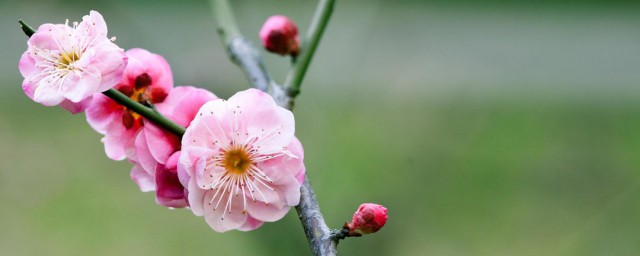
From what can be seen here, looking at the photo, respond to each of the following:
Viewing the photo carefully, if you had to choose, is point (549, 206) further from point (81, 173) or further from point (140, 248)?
point (81, 173)

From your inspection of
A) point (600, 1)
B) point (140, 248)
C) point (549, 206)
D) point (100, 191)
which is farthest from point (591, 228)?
point (100, 191)

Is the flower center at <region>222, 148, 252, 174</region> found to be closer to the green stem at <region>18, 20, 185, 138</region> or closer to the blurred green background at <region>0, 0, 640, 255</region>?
the green stem at <region>18, 20, 185, 138</region>

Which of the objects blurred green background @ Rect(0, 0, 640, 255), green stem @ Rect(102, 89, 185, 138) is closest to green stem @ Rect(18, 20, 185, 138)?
green stem @ Rect(102, 89, 185, 138)

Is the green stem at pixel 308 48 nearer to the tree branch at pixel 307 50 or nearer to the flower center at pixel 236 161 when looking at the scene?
the tree branch at pixel 307 50

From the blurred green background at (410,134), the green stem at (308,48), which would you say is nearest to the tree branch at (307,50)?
the green stem at (308,48)

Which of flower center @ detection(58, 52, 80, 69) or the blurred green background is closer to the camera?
flower center @ detection(58, 52, 80, 69)
